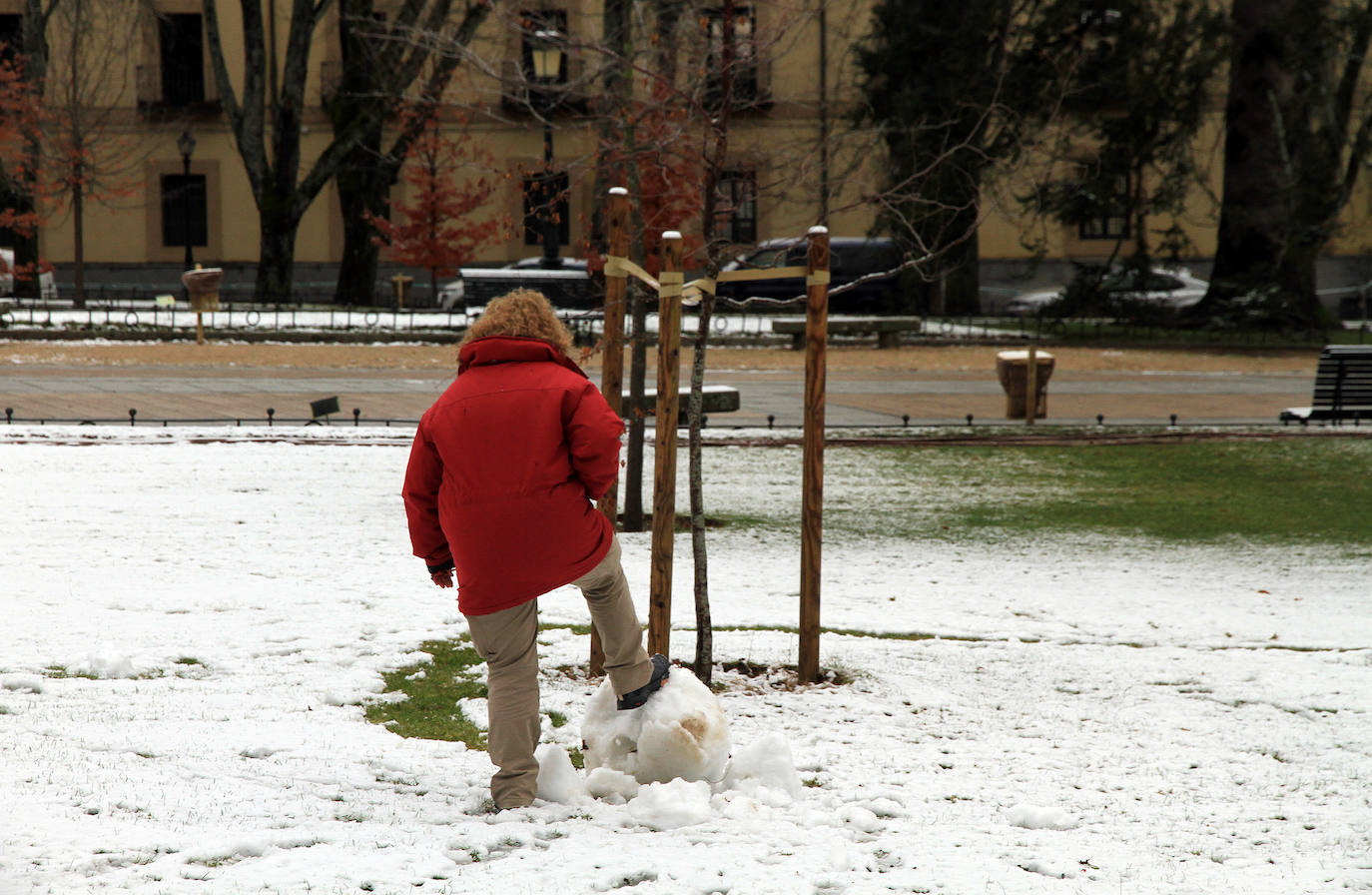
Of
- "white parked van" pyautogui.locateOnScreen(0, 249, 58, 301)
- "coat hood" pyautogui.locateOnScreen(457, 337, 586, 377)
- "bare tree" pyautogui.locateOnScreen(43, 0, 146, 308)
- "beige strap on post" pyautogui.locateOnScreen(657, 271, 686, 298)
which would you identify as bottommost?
"coat hood" pyautogui.locateOnScreen(457, 337, 586, 377)

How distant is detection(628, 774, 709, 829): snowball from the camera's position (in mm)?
3926

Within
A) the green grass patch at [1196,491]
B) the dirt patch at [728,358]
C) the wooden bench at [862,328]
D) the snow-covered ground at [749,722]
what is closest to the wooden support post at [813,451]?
the snow-covered ground at [749,722]

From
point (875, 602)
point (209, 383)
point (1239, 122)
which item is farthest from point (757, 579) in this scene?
point (1239, 122)

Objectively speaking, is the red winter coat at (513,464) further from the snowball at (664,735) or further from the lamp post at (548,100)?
the lamp post at (548,100)

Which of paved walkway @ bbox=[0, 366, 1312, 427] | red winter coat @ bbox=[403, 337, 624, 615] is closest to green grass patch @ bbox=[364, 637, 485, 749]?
red winter coat @ bbox=[403, 337, 624, 615]

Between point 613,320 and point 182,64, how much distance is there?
39480 mm

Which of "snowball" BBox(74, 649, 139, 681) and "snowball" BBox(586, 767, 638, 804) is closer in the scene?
"snowball" BBox(586, 767, 638, 804)

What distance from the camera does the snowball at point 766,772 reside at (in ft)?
13.6

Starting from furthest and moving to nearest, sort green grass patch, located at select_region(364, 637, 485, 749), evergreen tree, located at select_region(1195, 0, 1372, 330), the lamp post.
A: evergreen tree, located at select_region(1195, 0, 1372, 330) → the lamp post → green grass patch, located at select_region(364, 637, 485, 749)

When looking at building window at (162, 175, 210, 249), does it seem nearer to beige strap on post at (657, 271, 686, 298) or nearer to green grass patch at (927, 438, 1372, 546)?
green grass patch at (927, 438, 1372, 546)

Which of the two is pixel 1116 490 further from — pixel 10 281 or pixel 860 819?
pixel 10 281

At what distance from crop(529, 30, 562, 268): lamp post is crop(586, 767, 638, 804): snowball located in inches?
188

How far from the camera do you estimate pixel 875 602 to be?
745cm

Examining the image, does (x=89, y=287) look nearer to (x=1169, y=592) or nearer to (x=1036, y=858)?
(x=1169, y=592)
